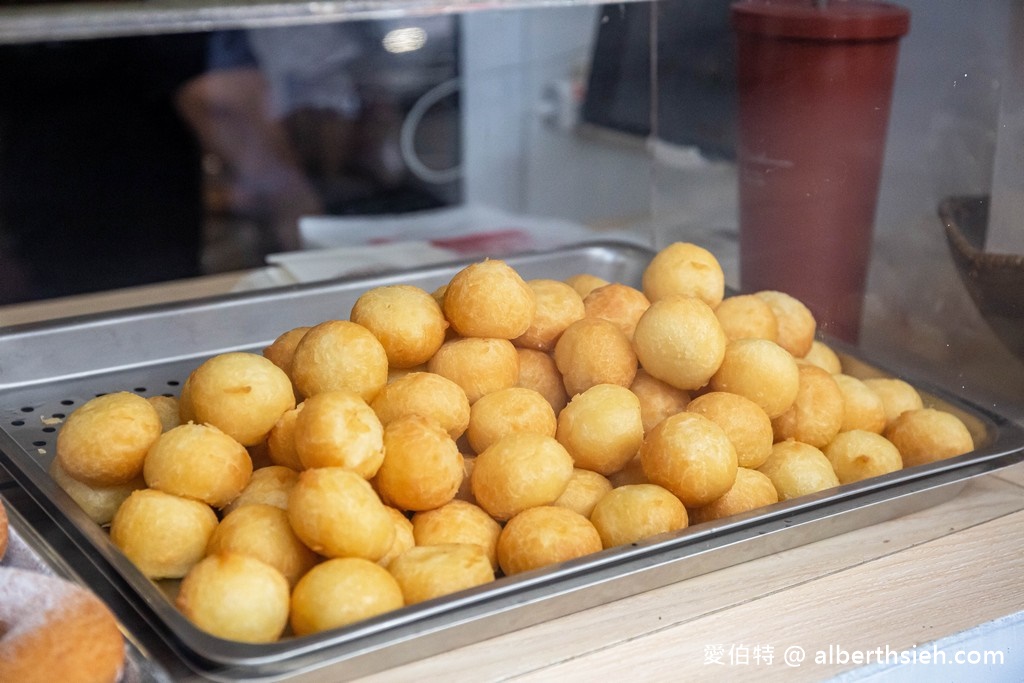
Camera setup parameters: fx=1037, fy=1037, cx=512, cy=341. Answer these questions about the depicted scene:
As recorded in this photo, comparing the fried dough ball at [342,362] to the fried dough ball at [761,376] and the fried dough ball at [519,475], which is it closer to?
the fried dough ball at [519,475]

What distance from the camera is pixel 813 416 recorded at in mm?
1128

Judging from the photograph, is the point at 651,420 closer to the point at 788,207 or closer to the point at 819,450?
the point at 819,450

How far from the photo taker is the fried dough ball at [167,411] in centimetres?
106

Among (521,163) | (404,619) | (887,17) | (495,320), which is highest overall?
(887,17)

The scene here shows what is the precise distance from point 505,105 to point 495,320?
2425 millimetres

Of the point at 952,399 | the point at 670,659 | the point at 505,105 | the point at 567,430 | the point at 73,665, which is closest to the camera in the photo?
the point at 73,665

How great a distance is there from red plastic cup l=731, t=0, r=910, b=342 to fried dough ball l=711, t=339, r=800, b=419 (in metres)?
0.34

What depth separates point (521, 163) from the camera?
3461mm

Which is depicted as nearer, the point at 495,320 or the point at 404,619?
the point at 404,619

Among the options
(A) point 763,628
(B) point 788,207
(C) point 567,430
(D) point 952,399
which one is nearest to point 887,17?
(B) point 788,207

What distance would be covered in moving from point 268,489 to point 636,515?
329 mm

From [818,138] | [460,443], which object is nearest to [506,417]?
[460,443]

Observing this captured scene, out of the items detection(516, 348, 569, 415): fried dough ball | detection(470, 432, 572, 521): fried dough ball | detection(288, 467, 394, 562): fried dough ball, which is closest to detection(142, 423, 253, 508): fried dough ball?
detection(288, 467, 394, 562): fried dough ball

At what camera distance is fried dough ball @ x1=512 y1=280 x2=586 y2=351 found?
1.15 m
